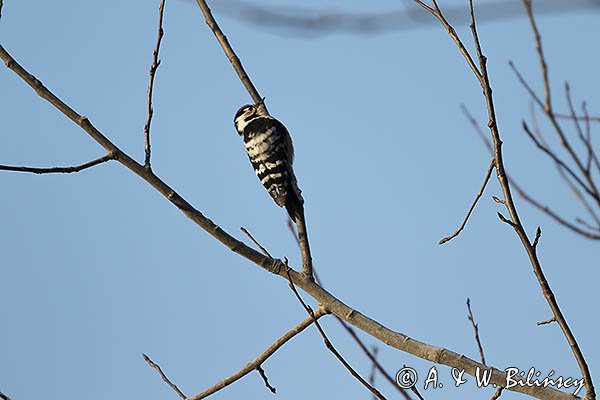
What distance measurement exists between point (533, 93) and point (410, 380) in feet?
4.36

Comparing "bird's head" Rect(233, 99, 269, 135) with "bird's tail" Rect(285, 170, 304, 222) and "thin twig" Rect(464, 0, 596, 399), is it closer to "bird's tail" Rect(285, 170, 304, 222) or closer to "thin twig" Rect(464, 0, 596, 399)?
"bird's tail" Rect(285, 170, 304, 222)

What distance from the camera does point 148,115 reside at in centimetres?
350

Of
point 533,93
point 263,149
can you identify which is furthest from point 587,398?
point 263,149

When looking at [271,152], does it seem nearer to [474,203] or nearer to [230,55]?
[230,55]

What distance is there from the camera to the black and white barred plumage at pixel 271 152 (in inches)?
251

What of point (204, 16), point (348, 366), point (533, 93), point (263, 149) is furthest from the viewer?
point (263, 149)

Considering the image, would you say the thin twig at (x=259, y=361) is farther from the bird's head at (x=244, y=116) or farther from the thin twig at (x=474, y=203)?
the bird's head at (x=244, y=116)

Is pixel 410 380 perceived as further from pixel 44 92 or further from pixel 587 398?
pixel 44 92

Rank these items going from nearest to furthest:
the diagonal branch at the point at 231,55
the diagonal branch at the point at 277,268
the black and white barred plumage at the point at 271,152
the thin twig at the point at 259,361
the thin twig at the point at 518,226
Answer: the thin twig at the point at 518,226 → the diagonal branch at the point at 277,268 → the thin twig at the point at 259,361 → the diagonal branch at the point at 231,55 → the black and white barred plumage at the point at 271,152

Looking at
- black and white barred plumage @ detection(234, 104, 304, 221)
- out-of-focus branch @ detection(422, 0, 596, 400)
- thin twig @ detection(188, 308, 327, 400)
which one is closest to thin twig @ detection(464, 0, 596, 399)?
out-of-focus branch @ detection(422, 0, 596, 400)

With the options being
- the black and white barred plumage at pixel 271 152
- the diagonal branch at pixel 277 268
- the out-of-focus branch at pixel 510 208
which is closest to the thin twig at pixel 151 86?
the diagonal branch at pixel 277 268

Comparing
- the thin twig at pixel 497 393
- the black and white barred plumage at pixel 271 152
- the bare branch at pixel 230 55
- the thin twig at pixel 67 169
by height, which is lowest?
the thin twig at pixel 497 393

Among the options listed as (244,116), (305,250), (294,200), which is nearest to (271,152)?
(244,116)

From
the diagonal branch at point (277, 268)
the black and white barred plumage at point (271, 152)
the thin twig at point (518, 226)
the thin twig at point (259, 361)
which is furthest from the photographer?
the black and white barred plumage at point (271, 152)
